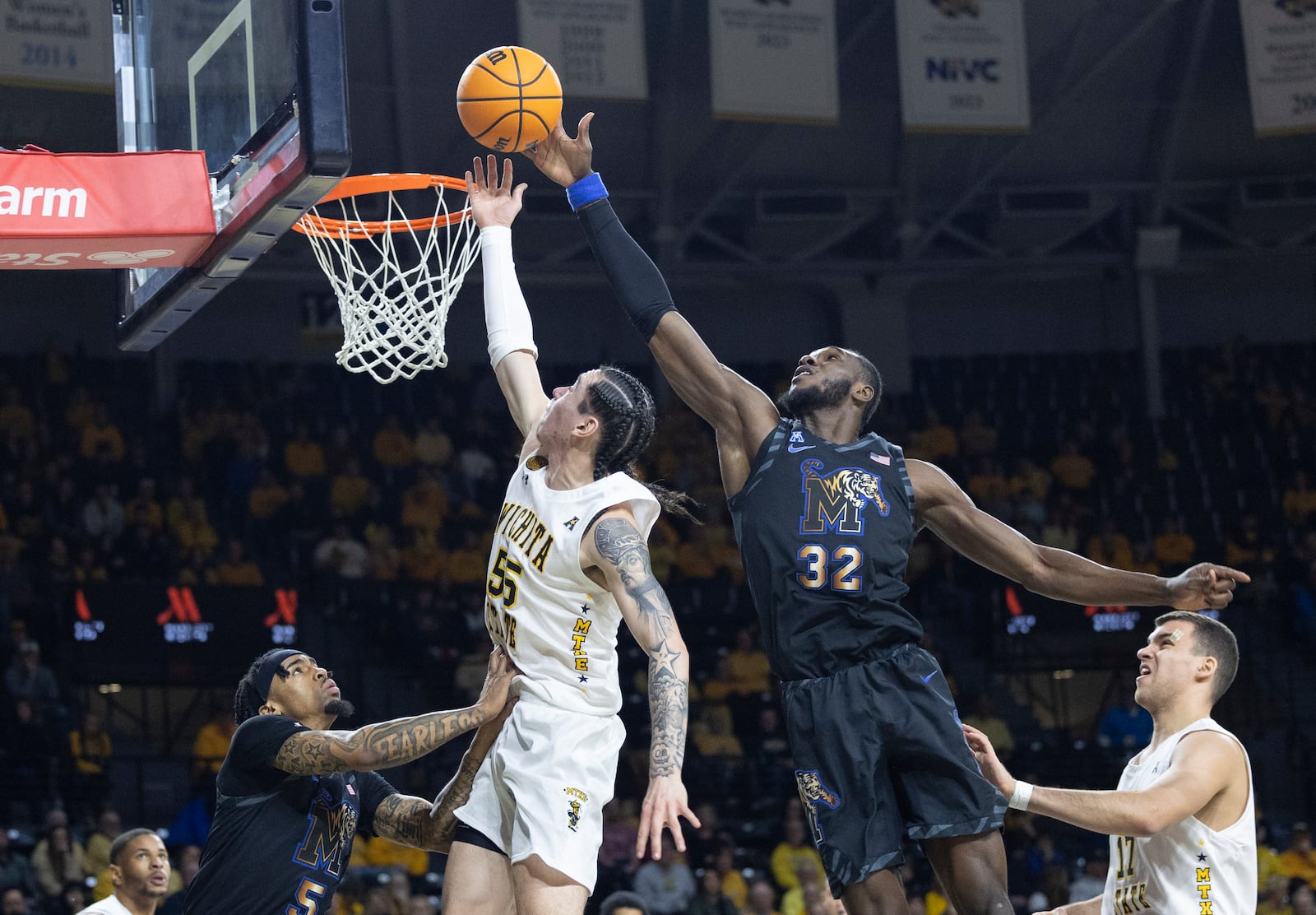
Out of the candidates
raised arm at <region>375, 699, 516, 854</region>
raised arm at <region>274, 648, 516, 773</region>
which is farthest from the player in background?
raised arm at <region>274, 648, 516, 773</region>

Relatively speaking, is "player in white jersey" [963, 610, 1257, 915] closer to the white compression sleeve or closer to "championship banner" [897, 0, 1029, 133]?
the white compression sleeve

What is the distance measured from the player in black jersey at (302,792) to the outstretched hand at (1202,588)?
219cm

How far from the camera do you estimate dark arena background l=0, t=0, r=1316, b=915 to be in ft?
44.7

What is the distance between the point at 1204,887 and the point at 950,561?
12.6 metres

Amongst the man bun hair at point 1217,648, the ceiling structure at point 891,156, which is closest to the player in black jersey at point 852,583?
the man bun hair at point 1217,648

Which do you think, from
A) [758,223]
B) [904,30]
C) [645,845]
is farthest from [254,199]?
[758,223]

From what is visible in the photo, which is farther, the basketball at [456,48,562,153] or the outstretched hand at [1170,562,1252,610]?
the basketball at [456,48,562,153]

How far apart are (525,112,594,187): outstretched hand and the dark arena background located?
254 inches

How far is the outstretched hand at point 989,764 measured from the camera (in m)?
4.79

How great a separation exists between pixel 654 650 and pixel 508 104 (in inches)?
90.4

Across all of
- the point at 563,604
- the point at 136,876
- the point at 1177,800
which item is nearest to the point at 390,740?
the point at 563,604

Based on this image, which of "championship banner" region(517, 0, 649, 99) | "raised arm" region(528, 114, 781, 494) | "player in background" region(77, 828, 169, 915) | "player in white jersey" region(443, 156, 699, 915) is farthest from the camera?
"championship banner" region(517, 0, 649, 99)

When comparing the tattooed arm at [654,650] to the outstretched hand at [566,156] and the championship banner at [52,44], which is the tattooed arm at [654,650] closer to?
the outstretched hand at [566,156]

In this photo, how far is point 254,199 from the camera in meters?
5.59
